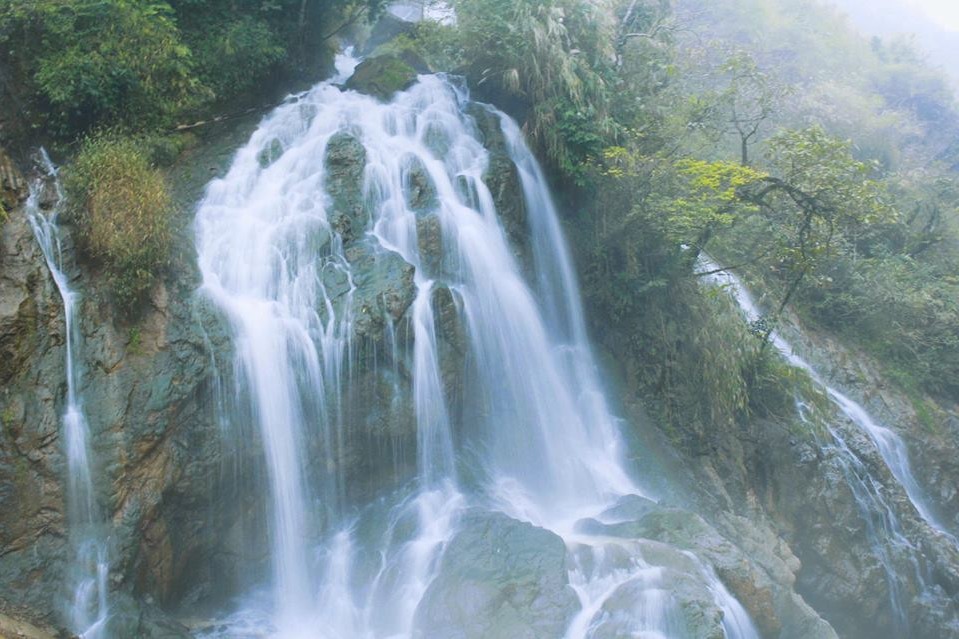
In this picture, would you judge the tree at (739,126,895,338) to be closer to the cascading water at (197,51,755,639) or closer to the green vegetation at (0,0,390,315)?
the cascading water at (197,51,755,639)

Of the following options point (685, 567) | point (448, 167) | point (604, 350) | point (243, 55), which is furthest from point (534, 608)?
point (243, 55)

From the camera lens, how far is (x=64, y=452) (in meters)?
6.29

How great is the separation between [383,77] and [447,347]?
6.81 metres

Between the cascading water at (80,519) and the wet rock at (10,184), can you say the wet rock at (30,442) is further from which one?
the wet rock at (10,184)

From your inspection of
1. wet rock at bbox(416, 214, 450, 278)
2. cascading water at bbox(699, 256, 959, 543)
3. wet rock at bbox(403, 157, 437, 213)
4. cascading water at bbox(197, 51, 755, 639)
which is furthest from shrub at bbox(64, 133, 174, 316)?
cascading water at bbox(699, 256, 959, 543)

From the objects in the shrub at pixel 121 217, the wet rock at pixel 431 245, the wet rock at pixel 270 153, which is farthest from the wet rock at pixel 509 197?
the shrub at pixel 121 217

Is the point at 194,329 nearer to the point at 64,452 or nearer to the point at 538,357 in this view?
the point at 64,452

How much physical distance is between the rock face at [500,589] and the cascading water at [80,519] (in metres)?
3.23

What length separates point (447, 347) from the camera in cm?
→ 884

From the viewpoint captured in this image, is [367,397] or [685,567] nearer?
[685,567]

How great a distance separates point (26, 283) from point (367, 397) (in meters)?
4.00

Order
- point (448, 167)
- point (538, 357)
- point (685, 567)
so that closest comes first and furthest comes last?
1. point (685, 567)
2. point (538, 357)
3. point (448, 167)

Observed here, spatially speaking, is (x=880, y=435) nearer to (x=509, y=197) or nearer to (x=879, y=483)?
(x=879, y=483)

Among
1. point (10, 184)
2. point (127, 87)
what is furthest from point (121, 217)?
point (127, 87)
